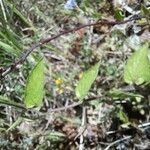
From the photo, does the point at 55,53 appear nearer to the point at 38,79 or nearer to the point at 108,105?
the point at 108,105

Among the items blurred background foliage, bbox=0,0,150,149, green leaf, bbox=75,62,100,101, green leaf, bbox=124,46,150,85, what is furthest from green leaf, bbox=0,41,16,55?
green leaf, bbox=124,46,150,85

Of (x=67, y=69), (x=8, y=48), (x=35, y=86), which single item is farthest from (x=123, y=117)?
(x=35, y=86)

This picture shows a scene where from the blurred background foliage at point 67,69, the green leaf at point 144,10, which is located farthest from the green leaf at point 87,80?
the blurred background foliage at point 67,69

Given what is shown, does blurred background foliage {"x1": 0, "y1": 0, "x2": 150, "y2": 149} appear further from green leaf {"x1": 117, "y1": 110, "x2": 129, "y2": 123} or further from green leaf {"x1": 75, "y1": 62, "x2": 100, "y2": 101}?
green leaf {"x1": 75, "y1": 62, "x2": 100, "y2": 101}

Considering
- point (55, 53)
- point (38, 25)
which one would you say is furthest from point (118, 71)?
point (38, 25)

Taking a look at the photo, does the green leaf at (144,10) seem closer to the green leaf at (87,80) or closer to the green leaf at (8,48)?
the green leaf at (87,80)

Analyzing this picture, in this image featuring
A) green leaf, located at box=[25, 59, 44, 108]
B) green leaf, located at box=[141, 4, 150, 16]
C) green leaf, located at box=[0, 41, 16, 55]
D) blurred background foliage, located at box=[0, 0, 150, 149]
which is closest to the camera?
Answer: green leaf, located at box=[25, 59, 44, 108]

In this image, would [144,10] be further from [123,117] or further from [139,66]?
[123,117]
